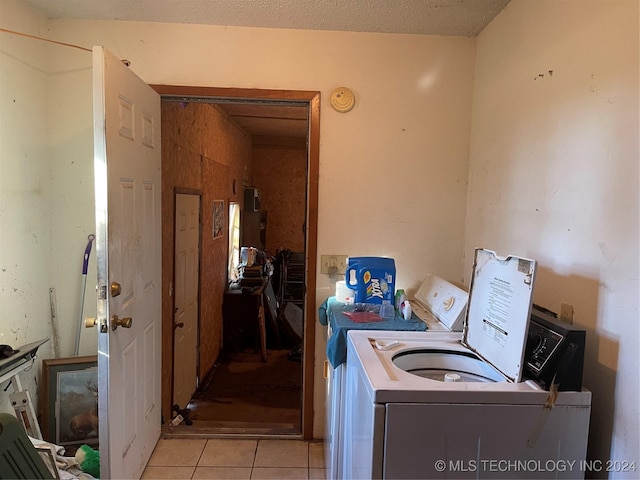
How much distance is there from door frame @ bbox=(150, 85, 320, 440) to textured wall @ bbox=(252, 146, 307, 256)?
150 inches

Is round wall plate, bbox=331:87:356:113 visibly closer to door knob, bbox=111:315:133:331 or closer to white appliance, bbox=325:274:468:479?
white appliance, bbox=325:274:468:479

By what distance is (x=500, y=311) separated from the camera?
144 centimetres

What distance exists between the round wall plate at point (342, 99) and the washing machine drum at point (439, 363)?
55.6 inches

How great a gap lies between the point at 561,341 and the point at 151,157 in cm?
198

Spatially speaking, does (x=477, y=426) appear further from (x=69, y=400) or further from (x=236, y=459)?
(x=69, y=400)

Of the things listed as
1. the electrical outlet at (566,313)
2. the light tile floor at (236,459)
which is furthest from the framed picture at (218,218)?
the electrical outlet at (566,313)

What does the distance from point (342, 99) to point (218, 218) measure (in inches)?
84.5

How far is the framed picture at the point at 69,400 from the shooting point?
2260mm

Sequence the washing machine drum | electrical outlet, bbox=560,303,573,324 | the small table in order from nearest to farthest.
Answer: electrical outlet, bbox=560,303,573,324 < the washing machine drum < the small table

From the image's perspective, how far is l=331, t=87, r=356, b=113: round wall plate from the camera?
2.37m

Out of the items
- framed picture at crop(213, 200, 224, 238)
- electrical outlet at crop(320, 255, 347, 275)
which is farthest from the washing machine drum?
framed picture at crop(213, 200, 224, 238)

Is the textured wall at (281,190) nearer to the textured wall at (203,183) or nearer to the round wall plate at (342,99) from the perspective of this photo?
the textured wall at (203,183)

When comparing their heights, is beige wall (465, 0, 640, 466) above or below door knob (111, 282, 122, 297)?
above

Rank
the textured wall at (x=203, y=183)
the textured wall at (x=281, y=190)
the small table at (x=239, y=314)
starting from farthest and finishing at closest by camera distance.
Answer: the textured wall at (x=281, y=190) < the small table at (x=239, y=314) < the textured wall at (x=203, y=183)
